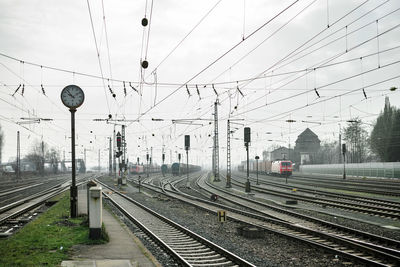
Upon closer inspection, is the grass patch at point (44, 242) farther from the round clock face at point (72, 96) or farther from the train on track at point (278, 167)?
the train on track at point (278, 167)

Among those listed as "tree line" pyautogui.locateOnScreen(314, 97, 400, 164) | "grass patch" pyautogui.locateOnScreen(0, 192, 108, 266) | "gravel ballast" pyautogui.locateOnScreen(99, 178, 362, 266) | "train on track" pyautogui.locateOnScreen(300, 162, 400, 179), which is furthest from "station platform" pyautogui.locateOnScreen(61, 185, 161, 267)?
"train on track" pyautogui.locateOnScreen(300, 162, 400, 179)

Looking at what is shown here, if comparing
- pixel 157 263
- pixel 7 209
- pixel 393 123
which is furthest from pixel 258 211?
pixel 393 123

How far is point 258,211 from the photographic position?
806 inches

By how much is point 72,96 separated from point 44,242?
7.43 meters

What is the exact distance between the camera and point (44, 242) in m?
11.4

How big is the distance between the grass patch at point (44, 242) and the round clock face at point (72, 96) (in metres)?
5.09

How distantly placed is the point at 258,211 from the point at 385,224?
6397mm

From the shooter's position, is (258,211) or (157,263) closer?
(157,263)

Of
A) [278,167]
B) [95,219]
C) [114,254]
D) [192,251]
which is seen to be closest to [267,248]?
[192,251]

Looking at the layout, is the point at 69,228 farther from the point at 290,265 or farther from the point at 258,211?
the point at 258,211

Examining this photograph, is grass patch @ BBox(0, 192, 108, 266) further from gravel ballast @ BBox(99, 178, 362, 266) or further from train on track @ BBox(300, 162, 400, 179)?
train on track @ BBox(300, 162, 400, 179)

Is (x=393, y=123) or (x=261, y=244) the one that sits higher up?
(x=393, y=123)

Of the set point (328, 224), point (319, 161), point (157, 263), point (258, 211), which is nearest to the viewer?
point (157, 263)

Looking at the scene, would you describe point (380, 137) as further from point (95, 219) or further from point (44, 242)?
point (44, 242)
